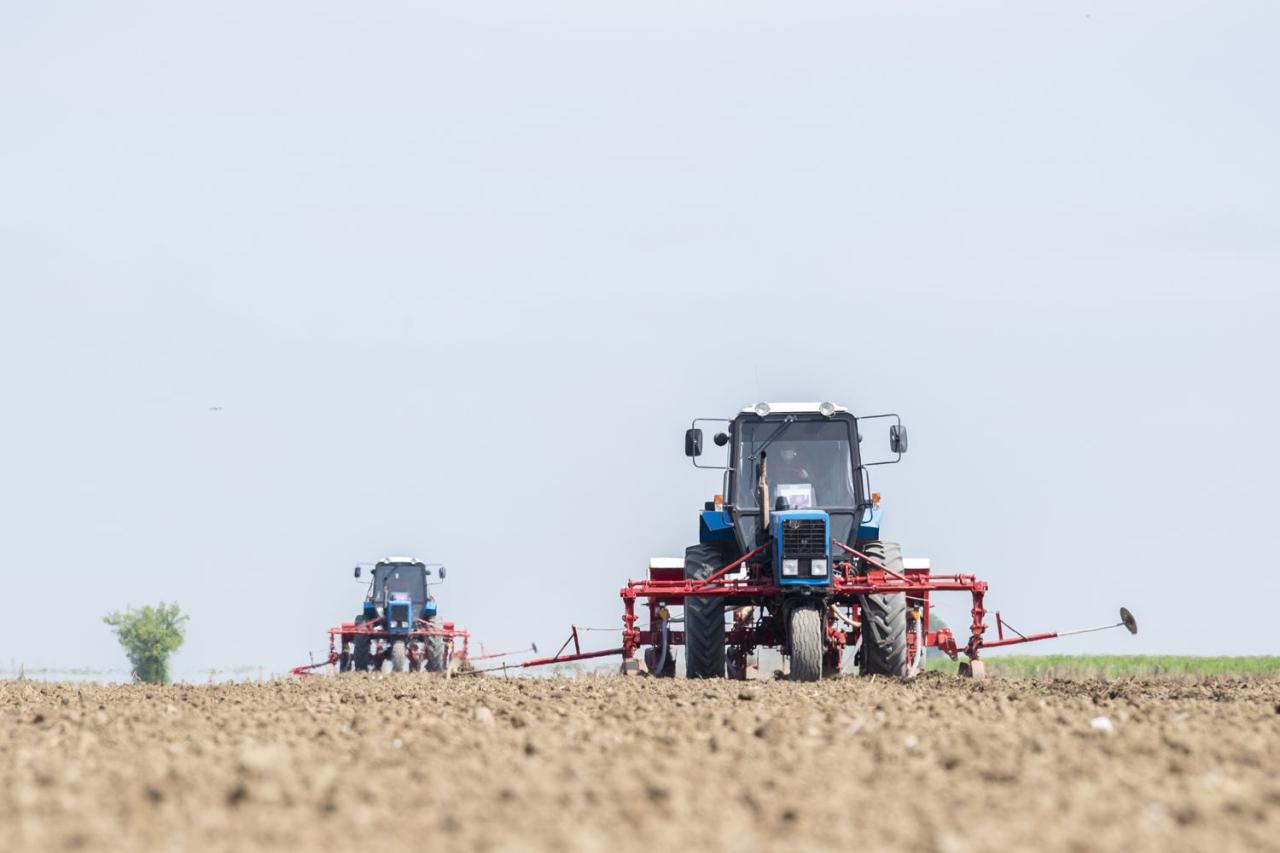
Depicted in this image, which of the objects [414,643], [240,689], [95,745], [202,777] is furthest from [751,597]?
[414,643]

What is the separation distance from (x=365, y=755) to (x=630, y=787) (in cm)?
169

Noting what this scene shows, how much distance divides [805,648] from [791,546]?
36.2 inches

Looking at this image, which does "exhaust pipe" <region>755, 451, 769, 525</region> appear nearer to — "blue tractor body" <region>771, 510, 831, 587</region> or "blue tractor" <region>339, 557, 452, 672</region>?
"blue tractor body" <region>771, 510, 831, 587</region>

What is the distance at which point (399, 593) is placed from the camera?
108 ft

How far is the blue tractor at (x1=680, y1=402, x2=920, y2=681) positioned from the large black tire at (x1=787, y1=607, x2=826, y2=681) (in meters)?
0.15

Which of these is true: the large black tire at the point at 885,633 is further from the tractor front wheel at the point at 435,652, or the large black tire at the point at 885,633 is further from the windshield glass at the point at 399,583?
the windshield glass at the point at 399,583

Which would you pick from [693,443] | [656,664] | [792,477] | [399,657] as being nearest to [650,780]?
[693,443]

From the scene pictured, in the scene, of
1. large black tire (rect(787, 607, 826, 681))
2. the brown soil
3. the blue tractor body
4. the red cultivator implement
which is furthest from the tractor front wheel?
the brown soil

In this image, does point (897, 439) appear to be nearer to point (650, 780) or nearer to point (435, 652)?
point (650, 780)

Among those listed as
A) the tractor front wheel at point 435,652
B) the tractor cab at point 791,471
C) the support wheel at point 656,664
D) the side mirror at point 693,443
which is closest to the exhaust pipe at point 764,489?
the tractor cab at point 791,471

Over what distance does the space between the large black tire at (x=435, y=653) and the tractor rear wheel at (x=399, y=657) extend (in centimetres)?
90

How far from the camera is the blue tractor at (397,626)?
105 ft

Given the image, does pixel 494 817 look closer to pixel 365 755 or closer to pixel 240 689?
→ pixel 365 755

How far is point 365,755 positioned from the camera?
6.71 metres
